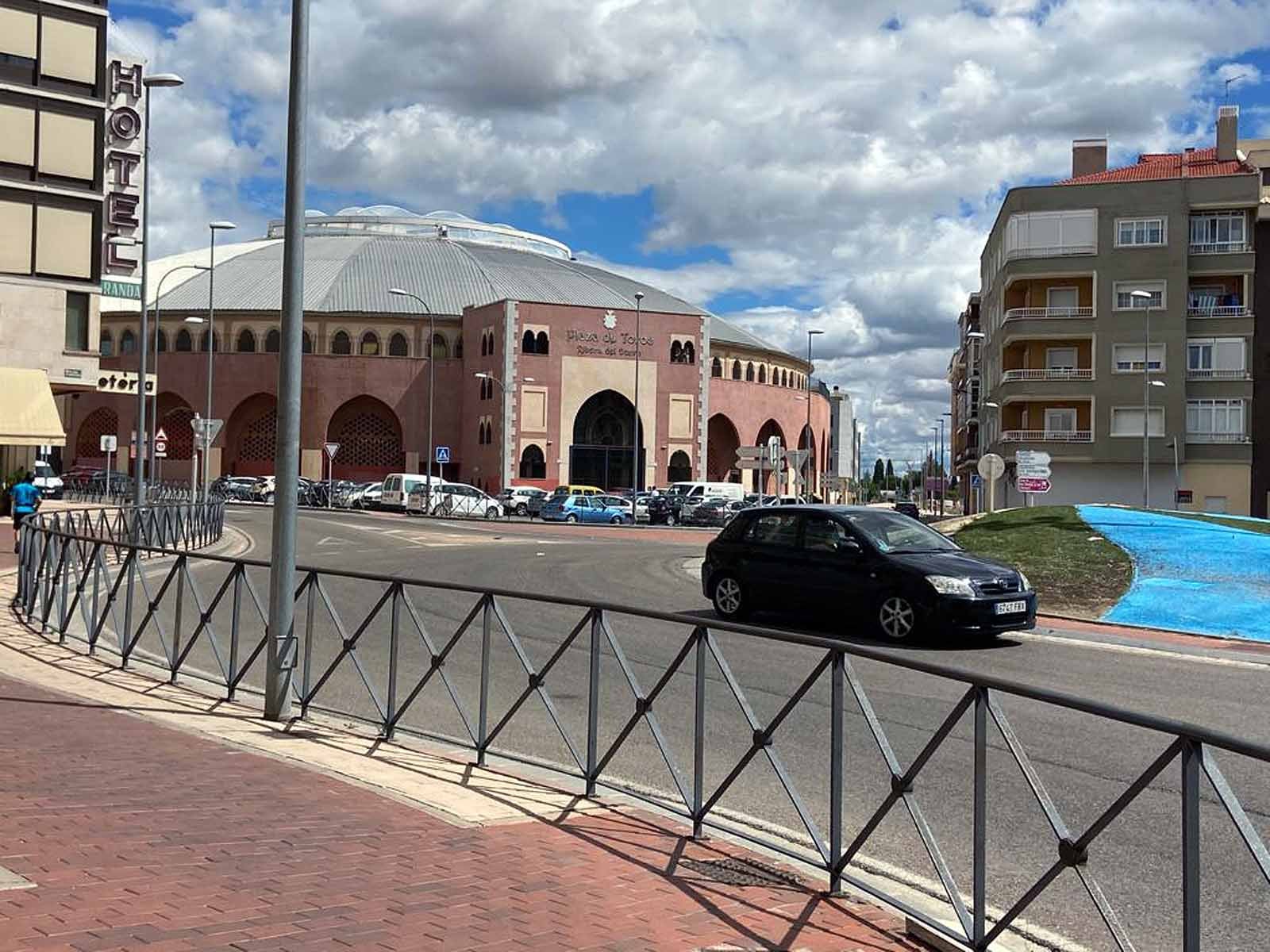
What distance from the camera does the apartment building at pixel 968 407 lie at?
3209 inches

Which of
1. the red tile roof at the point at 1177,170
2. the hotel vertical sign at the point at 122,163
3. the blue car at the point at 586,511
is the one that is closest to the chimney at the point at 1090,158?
the red tile roof at the point at 1177,170

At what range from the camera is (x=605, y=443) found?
8169 centimetres

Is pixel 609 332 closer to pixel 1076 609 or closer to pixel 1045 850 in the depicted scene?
pixel 1076 609

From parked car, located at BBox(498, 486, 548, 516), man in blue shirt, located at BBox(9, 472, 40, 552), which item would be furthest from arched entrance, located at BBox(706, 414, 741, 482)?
man in blue shirt, located at BBox(9, 472, 40, 552)

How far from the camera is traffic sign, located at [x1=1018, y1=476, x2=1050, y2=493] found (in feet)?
101

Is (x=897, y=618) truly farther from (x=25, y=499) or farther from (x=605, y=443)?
(x=605, y=443)

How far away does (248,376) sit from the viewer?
8300 cm

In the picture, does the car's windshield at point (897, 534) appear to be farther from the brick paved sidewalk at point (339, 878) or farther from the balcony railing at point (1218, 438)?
the balcony railing at point (1218, 438)

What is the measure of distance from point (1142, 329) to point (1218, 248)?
4726mm

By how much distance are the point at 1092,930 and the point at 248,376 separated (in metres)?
83.0

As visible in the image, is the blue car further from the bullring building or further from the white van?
the bullring building

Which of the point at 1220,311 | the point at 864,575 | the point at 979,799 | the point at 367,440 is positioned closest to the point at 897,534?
the point at 864,575

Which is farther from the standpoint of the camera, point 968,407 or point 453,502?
point 968,407

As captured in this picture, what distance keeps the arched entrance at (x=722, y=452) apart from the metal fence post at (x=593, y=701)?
8286 centimetres
